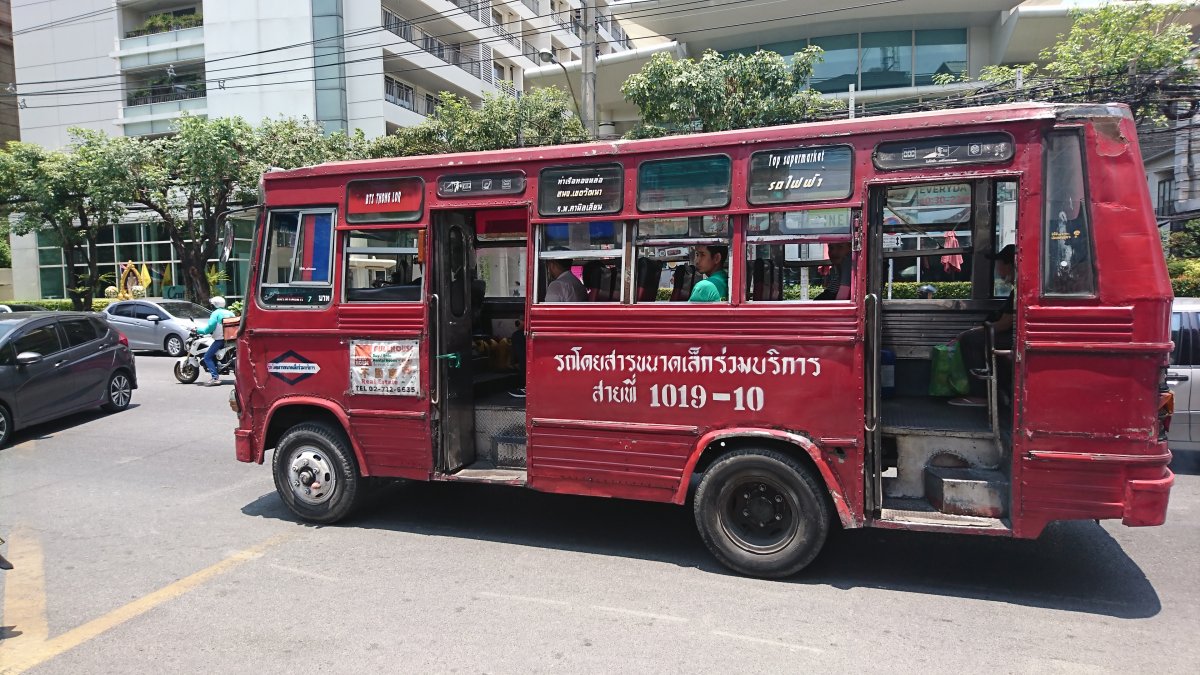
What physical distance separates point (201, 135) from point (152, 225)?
10.7m

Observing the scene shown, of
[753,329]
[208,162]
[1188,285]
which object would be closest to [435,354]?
[753,329]

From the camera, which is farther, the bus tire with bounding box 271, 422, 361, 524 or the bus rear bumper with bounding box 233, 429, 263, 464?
the bus rear bumper with bounding box 233, 429, 263, 464

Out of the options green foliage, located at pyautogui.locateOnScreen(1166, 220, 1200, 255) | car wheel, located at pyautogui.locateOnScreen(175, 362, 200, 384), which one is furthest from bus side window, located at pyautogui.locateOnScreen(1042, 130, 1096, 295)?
green foliage, located at pyautogui.locateOnScreen(1166, 220, 1200, 255)

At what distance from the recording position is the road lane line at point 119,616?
4000 mm

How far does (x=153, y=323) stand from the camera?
19172mm

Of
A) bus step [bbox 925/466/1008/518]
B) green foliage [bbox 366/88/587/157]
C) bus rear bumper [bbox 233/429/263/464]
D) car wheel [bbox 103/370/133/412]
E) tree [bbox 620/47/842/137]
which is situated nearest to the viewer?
bus step [bbox 925/466/1008/518]

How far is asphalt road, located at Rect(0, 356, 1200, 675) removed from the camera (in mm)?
3928

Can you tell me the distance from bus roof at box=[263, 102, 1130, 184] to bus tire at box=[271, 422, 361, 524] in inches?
82.7

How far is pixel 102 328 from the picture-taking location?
1151cm

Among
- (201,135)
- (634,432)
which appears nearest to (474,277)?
(634,432)

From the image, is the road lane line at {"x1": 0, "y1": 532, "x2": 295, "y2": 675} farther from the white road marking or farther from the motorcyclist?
the motorcyclist

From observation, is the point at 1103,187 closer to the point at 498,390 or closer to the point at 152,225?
the point at 498,390

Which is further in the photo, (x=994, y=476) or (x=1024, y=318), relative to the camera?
(x=994, y=476)

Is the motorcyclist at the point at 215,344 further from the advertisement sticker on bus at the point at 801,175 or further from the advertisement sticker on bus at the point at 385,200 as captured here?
the advertisement sticker on bus at the point at 801,175
